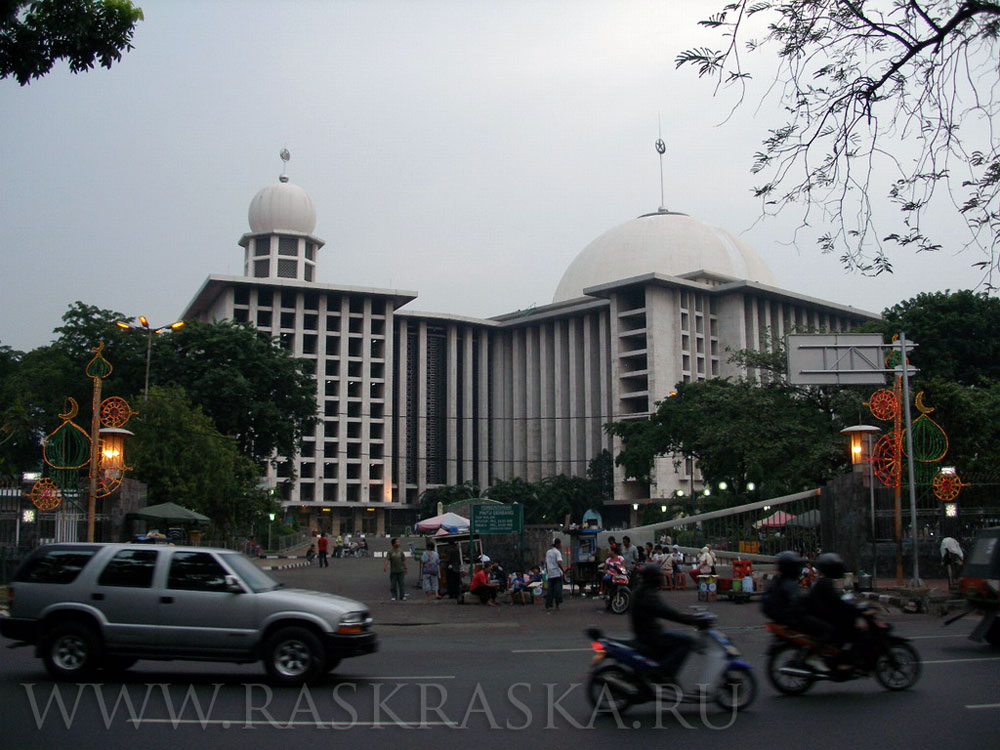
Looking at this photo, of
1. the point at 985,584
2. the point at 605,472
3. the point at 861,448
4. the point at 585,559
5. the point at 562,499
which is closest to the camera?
the point at 985,584

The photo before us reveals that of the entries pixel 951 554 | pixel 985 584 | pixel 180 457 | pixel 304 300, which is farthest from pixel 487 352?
pixel 985 584

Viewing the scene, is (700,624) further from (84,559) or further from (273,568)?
(273,568)

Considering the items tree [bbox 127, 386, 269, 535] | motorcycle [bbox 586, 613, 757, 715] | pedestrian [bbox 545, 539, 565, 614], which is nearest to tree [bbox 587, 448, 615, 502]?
tree [bbox 127, 386, 269, 535]

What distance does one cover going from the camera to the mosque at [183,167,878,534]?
286 ft

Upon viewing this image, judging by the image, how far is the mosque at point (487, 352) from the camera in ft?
286

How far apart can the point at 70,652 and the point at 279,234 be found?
84020 millimetres

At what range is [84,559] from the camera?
1089cm

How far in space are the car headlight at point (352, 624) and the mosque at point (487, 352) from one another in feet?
232

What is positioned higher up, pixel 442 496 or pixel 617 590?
pixel 442 496

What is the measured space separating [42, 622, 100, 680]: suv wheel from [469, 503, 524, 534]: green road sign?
14993 millimetres

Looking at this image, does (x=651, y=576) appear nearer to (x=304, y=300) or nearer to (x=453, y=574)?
(x=453, y=574)

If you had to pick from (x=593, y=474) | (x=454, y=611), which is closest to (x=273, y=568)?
(x=454, y=611)

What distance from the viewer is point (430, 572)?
2612cm

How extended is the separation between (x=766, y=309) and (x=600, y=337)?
51.8 ft
